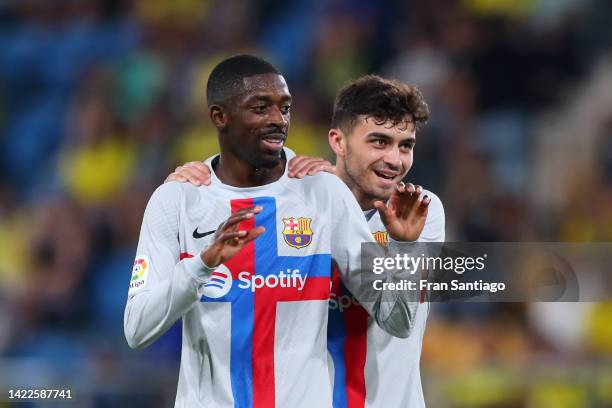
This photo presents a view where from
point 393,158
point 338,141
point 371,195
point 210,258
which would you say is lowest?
point 210,258

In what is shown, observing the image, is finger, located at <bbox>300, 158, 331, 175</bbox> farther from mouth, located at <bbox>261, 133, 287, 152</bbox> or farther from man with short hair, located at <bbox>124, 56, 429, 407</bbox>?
mouth, located at <bbox>261, 133, 287, 152</bbox>

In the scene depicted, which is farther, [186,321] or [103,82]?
[103,82]

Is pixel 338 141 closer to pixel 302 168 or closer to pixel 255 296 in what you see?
pixel 302 168

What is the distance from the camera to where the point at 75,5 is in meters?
9.62

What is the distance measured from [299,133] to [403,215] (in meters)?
4.74

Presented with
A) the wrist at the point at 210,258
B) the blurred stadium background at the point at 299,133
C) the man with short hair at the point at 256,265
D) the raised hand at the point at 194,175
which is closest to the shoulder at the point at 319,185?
the man with short hair at the point at 256,265

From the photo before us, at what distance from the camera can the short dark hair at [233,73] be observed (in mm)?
3398

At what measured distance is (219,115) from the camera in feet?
11.4

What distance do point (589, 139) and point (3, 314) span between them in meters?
4.35

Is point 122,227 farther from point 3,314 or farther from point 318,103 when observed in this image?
point 318,103

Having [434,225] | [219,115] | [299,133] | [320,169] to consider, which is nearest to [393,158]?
[434,225]

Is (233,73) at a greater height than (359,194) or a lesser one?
greater

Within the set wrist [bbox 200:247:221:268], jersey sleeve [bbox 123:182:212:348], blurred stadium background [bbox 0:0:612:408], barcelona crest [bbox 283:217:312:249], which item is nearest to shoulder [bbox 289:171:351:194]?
barcelona crest [bbox 283:217:312:249]

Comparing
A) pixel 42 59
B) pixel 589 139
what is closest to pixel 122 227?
pixel 42 59
